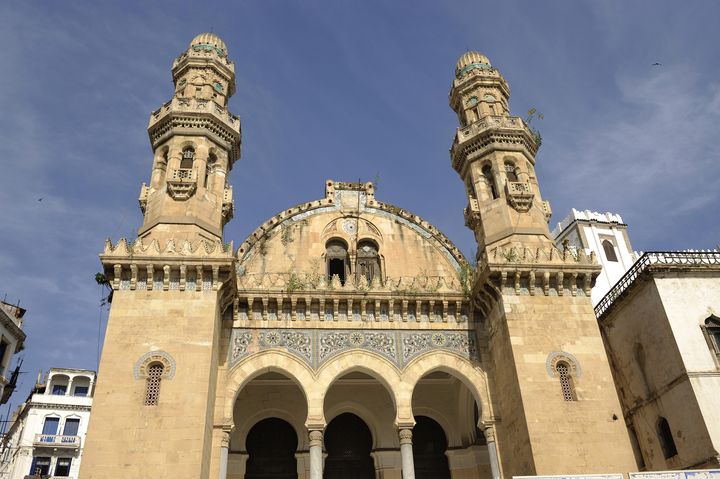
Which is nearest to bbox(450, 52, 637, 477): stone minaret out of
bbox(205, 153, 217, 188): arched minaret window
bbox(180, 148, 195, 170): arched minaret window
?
bbox(205, 153, 217, 188): arched minaret window

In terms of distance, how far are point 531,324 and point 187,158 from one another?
10.8m

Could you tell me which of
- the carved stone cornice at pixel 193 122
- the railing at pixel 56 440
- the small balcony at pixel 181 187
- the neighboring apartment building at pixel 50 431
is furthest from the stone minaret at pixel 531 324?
the neighboring apartment building at pixel 50 431

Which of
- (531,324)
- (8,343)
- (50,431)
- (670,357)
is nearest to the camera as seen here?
(531,324)

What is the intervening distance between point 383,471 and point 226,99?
13.0 meters

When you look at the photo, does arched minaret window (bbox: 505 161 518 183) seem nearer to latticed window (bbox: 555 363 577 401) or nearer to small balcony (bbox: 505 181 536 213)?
small balcony (bbox: 505 181 536 213)

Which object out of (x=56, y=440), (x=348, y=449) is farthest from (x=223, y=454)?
(x=56, y=440)

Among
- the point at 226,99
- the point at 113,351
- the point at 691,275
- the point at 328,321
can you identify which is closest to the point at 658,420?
the point at 691,275

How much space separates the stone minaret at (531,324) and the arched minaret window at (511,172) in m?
0.03

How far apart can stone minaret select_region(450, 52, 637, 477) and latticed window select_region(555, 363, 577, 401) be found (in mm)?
26

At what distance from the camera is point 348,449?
18.1 metres

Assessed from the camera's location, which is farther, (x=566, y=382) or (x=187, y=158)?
(x=187, y=158)

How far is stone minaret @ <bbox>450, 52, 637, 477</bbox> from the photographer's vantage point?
13625 millimetres

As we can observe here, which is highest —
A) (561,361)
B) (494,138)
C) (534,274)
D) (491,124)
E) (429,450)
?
(491,124)

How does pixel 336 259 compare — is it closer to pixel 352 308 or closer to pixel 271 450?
pixel 352 308
